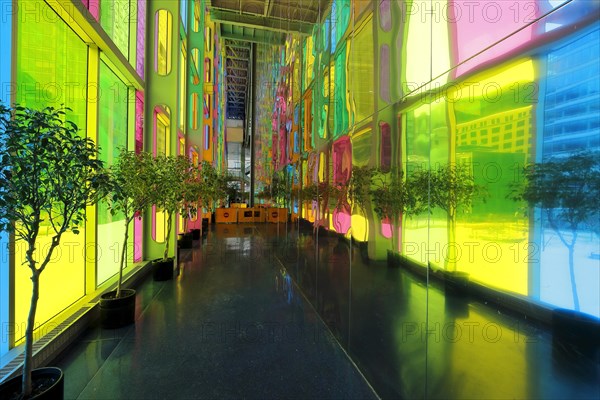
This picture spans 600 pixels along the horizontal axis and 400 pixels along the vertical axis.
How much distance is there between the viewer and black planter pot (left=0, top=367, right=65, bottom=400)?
1.69 meters

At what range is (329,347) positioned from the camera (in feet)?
9.68

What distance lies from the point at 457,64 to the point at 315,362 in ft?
8.69

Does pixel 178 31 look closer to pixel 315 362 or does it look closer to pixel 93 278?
pixel 93 278

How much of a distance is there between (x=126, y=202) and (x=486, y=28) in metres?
3.95

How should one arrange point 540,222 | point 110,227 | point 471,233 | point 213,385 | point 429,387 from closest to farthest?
point 540,222, point 471,233, point 429,387, point 213,385, point 110,227

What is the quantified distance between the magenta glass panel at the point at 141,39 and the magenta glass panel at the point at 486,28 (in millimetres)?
5862

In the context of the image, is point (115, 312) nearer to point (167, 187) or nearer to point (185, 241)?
point (167, 187)

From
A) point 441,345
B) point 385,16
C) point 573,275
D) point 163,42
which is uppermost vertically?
point 163,42

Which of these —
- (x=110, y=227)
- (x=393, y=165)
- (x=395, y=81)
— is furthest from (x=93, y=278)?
(x=395, y=81)

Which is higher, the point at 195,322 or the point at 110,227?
the point at 110,227

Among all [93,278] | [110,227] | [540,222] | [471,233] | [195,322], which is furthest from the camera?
[110,227]

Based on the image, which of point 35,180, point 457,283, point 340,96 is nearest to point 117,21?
point 340,96

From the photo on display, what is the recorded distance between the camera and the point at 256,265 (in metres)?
6.54

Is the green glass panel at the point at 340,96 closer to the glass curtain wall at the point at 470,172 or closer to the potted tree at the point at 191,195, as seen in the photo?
the glass curtain wall at the point at 470,172
